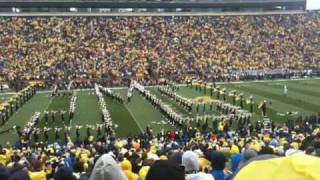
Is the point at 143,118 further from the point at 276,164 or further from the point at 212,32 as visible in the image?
the point at 212,32

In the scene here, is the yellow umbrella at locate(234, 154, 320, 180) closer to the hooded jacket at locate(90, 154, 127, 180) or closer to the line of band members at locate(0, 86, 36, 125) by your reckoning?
the hooded jacket at locate(90, 154, 127, 180)

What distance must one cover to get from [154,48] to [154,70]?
5392 mm

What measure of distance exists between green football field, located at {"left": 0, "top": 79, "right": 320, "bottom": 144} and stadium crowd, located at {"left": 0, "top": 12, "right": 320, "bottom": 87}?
7.35 metres

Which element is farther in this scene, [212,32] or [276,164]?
[212,32]

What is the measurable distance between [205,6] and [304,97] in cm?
3388

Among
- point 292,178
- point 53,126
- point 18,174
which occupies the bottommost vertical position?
point 53,126

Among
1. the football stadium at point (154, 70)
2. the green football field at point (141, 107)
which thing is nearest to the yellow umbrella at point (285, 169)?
the football stadium at point (154, 70)

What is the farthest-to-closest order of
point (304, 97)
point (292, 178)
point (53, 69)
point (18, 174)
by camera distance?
1. point (53, 69)
2. point (304, 97)
3. point (18, 174)
4. point (292, 178)

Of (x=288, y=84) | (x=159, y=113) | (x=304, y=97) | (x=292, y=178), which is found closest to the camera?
(x=292, y=178)

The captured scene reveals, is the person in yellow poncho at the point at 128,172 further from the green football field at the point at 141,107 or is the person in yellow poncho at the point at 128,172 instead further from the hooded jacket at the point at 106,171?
the green football field at the point at 141,107

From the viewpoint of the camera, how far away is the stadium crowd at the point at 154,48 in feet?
165

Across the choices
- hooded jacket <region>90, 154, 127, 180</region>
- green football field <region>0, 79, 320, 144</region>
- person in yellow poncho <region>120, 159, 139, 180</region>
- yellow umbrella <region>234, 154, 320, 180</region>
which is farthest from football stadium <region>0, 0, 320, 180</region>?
yellow umbrella <region>234, 154, 320, 180</region>

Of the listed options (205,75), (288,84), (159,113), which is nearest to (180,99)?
(159,113)

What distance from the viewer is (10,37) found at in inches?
2162
